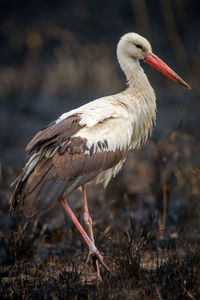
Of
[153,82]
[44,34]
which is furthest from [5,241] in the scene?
[44,34]

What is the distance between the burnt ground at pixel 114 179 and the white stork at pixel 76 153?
0.42 m

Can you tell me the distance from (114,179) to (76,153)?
1851 mm

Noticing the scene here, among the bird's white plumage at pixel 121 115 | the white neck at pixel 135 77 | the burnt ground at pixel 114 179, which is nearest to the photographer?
the burnt ground at pixel 114 179

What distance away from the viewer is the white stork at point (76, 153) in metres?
3.95

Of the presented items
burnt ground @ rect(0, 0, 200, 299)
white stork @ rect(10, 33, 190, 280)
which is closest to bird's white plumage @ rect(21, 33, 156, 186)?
white stork @ rect(10, 33, 190, 280)

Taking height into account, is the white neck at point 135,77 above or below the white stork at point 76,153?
above

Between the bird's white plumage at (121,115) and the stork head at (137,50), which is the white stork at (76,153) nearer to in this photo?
the bird's white plumage at (121,115)

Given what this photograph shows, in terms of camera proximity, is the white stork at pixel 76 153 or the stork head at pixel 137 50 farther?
the stork head at pixel 137 50

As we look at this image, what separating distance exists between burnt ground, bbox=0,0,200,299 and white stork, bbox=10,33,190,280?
42 centimetres

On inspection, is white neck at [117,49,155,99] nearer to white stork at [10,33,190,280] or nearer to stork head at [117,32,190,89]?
stork head at [117,32,190,89]

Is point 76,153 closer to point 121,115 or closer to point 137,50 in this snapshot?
point 121,115

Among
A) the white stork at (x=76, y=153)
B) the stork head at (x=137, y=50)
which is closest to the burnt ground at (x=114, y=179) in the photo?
the white stork at (x=76, y=153)

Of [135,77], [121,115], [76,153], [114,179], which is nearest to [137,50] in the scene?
[135,77]

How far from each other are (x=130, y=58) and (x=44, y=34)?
8.85 m
